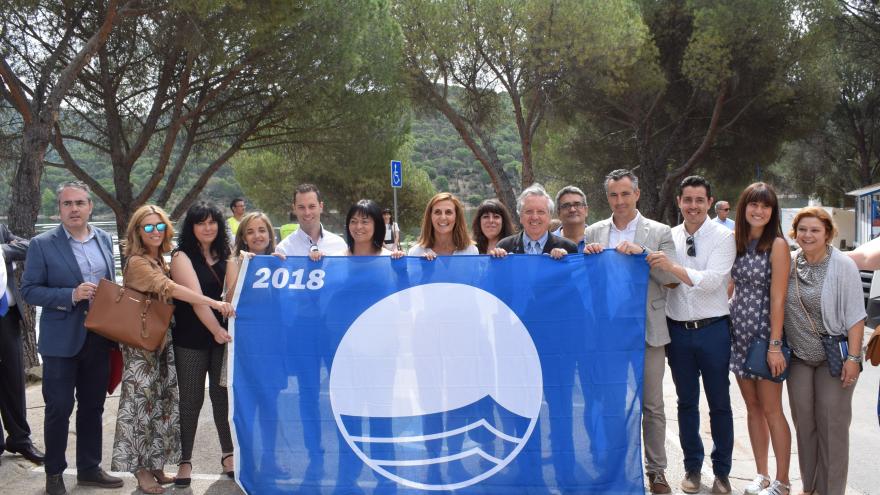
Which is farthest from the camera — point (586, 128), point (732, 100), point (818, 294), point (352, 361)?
point (586, 128)

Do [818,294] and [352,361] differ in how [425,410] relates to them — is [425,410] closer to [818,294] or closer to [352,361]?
[352,361]

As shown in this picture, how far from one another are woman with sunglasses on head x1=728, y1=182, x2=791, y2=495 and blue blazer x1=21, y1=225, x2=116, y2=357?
370 cm

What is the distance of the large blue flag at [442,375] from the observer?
3.83 meters

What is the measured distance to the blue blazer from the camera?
13.5 ft

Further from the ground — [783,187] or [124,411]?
[783,187]

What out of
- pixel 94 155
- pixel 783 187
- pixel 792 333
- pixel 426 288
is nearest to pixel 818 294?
pixel 792 333

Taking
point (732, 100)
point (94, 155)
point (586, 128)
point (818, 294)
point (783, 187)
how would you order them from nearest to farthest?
point (818, 294) < point (94, 155) < point (732, 100) < point (586, 128) < point (783, 187)

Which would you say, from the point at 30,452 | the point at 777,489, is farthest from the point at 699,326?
the point at 30,452

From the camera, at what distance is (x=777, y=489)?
3910mm

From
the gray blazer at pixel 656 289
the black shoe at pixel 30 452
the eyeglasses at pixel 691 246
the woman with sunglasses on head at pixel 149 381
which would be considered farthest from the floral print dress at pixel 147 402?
the eyeglasses at pixel 691 246

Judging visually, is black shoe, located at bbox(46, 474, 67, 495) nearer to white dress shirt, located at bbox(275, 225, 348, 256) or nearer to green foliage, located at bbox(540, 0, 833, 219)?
white dress shirt, located at bbox(275, 225, 348, 256)

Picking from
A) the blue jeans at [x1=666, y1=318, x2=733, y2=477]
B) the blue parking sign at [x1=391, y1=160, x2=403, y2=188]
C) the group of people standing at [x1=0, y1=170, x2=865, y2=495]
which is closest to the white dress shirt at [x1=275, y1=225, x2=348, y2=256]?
the group of people standing at [x1=0, y1=170, x2=865, y2=495]

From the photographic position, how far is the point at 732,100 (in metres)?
Result: 21.9

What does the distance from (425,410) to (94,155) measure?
11.2 meters
